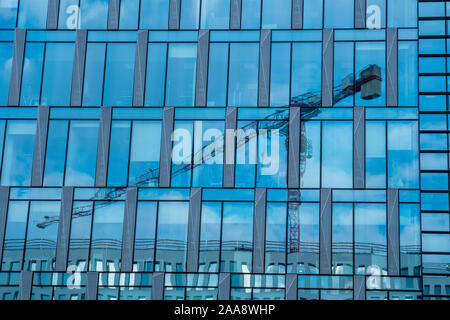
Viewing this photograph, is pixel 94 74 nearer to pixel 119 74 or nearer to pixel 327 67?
pixel 119 74

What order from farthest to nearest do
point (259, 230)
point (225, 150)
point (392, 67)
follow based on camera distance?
point (392, 67), point (225, 150), point (259, 230)

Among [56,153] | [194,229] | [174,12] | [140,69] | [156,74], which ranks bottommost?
[194,229]

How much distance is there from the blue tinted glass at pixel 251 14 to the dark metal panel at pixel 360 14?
5.13 meters

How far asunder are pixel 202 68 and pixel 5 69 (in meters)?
10.7

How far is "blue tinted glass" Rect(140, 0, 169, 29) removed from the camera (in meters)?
42.7

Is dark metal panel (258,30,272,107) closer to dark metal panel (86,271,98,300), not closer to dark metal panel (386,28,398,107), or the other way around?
dark metal panel (386,28,398,107)

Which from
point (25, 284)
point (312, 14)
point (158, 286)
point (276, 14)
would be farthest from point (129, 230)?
point (312, 14)

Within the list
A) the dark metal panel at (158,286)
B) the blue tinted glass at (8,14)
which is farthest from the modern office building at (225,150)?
the blue tinted glass at (8,14)

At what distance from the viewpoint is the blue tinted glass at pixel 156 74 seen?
41688 millimetres

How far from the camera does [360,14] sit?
41.8 m

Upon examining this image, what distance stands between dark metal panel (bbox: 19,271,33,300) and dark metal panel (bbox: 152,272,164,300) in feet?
20.6

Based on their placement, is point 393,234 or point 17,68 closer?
point 393,234

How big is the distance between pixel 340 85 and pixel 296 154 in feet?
14.2
